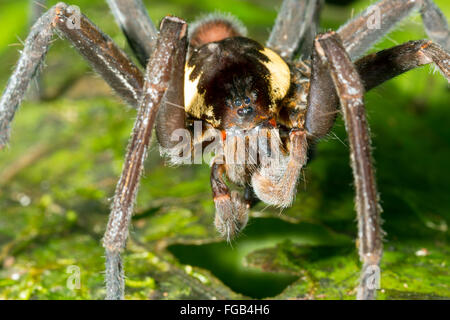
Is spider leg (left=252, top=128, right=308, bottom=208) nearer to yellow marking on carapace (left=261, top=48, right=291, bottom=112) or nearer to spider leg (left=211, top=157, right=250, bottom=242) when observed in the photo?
spider leg (left=211, top=157, right=250, bottom=242)

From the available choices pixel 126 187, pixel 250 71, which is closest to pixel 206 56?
pixel 250 71

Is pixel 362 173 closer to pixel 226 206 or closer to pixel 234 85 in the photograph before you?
pixel 226 206

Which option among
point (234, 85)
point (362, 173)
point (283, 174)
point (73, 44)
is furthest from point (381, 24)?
point (73, 44)

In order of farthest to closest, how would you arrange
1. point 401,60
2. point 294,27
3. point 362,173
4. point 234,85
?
point 294,27 → point 234,85 → point 401,60 → point 362,173

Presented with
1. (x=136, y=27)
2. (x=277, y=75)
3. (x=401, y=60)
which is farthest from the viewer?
(x=136, y=27)

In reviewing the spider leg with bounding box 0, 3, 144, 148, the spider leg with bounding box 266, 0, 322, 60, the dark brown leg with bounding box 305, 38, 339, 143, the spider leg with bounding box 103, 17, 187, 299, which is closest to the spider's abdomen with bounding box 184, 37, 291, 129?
the dark brown leg with bounding box 305, 38, 339, 143

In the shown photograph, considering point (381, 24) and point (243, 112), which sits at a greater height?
point (381, 24)

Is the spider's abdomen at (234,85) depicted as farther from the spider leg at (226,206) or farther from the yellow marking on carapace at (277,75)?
the spider leg at (226,206)
